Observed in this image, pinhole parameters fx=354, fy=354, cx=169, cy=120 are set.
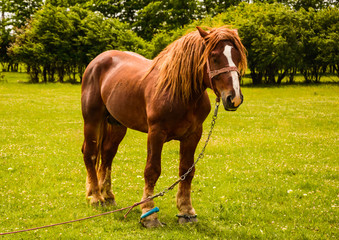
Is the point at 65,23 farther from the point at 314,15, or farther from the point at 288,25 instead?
the point at 314,15

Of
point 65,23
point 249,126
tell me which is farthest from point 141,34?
point 249,126

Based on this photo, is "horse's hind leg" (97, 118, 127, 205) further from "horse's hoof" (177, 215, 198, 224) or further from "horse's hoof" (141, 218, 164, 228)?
"horse's hoof" (177, 215, 198, 224)

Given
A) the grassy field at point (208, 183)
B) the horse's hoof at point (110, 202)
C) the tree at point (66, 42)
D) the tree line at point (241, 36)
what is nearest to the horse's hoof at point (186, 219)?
the grassy field at point (208, 183)

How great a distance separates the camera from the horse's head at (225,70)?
14.5ft

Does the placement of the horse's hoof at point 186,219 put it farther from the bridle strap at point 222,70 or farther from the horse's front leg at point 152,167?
the bridle strap at point 222,70

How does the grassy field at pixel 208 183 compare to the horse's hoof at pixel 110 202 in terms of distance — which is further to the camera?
the horse's hoof at pixel 110 202

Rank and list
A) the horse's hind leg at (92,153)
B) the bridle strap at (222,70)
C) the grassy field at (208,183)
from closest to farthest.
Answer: the bridle strap at (222,70) < the grassy field at (208,183) < the horse's hind leg at (92,153)

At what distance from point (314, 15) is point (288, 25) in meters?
5.30

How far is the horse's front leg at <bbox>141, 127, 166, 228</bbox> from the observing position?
516cm

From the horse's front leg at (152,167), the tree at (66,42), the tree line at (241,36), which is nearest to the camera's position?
the horse's front leg at (152,167)

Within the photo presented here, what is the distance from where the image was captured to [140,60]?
6.53 meters

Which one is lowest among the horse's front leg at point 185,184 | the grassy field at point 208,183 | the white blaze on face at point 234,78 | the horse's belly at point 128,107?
the grassy field at point 208,183

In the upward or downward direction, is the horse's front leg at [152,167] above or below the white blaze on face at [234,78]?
below

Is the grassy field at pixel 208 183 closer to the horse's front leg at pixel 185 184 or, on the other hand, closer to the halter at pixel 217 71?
the horse's front leg at pixel 185 184
